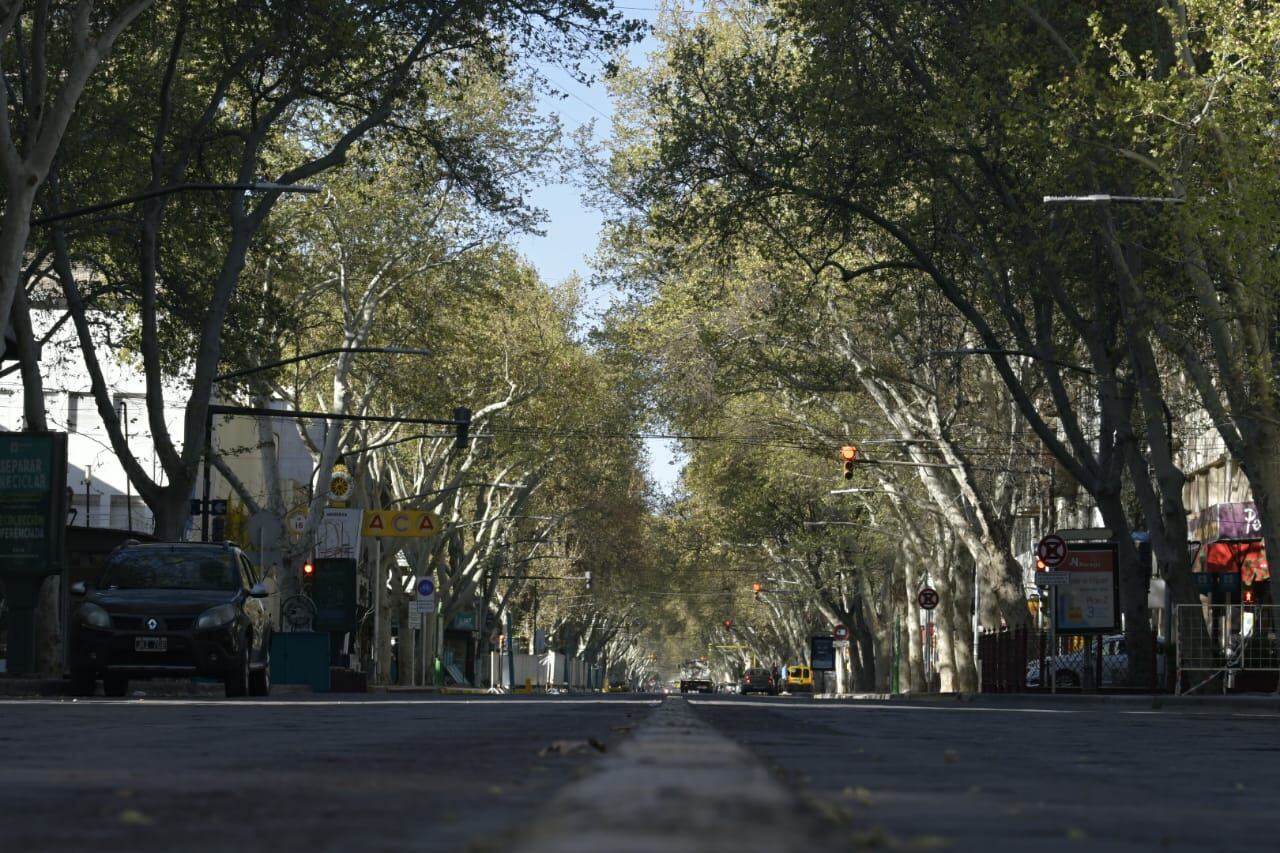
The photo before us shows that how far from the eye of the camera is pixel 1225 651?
3097 cm

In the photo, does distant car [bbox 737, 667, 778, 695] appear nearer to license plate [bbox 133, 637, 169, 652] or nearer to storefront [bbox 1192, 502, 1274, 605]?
storefront [bbox 1192, 502, 1274, 605]

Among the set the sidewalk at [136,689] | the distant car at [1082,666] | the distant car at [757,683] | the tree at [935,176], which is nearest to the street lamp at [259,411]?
the sidewalk at [136,689]

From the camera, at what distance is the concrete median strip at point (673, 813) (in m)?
3.13

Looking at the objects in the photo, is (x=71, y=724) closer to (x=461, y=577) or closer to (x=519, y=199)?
(x=519, y=199)

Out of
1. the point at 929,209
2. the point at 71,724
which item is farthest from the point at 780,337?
the point at 71,724

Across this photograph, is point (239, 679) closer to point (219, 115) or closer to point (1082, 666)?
point (219, 115)

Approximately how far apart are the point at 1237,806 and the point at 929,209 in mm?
26815

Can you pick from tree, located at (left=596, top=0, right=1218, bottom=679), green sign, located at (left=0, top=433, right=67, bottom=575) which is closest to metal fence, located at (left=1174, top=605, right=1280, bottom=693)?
tree, located at (left=596, top=0, right=1218, bottom=679)

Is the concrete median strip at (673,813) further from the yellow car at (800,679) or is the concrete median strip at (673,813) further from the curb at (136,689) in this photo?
the yellow car at (800,679)

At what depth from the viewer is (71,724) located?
13.1m

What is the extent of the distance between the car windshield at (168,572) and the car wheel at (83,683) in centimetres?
104

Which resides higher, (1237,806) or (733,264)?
(733,264)

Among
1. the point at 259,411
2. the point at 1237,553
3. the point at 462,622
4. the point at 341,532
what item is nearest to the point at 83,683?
the point at 259,411

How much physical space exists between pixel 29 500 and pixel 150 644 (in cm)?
336
